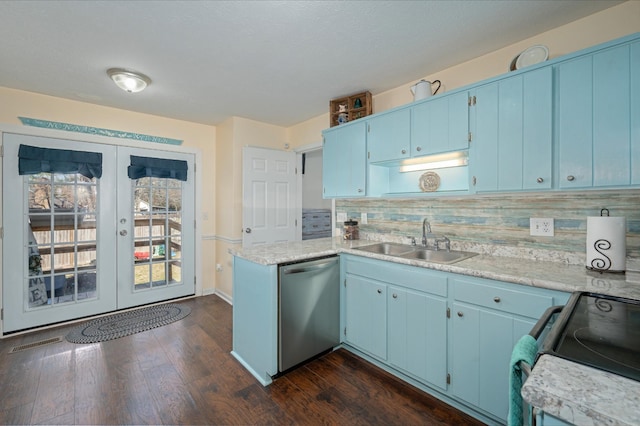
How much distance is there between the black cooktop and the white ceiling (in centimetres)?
170

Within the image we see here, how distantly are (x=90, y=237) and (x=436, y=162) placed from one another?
3824 millimetres

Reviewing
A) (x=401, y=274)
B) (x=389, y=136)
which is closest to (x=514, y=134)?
(x=389, y=136)

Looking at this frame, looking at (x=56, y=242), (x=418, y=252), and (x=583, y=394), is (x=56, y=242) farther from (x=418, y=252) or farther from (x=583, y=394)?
(x=583, y=394)

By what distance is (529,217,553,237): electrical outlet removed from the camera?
186cm

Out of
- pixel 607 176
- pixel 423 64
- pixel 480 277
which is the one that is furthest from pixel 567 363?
pixel 423 64

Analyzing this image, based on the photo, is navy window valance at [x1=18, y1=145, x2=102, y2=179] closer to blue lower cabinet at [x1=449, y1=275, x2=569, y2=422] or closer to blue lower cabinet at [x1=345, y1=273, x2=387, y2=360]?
blue lower cabinet at [x1=345, y1=273, x2=387, y2=360]

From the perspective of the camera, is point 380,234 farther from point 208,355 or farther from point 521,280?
point 208,355

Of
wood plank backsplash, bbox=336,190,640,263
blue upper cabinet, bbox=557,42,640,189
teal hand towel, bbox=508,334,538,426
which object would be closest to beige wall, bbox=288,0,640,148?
blue upper cabinet, bbox=557,42,640,189

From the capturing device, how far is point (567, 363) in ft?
2.23

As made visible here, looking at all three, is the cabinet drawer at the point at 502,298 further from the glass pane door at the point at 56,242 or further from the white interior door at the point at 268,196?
the glass pane door at the point at 56,242

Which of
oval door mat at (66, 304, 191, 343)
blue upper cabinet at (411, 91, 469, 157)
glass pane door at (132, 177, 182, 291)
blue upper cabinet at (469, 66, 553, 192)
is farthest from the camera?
glass pane door at (132, 177, 182, 291)

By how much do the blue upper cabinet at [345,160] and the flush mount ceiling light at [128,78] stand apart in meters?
1.79

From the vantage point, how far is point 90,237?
318cm

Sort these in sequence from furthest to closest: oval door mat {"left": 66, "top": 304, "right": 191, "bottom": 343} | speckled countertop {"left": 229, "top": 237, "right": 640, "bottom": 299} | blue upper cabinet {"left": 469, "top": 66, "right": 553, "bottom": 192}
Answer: oval door mat {"left": 66, "top": 304, "right": 191, "bottom": 343} → blue upper cabinet {"left": 469, "top": 66, "right": 553, "bottom": 192} → speckled countertop {"left": 229, "top": 237, "right": 640, "bottom": 299}
